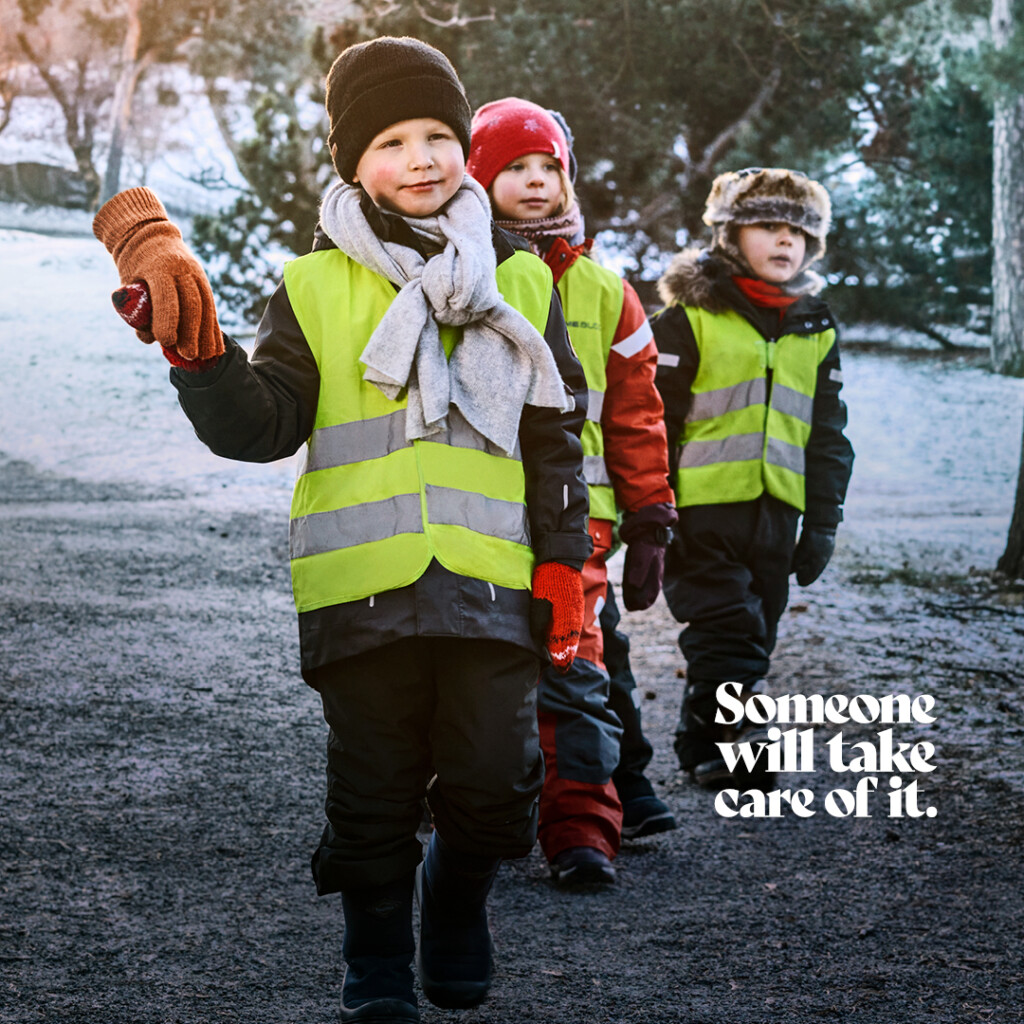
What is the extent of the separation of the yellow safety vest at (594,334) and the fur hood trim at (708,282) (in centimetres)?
66

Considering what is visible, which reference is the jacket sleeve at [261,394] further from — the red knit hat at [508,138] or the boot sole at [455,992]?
the red knit hat at [508,138]

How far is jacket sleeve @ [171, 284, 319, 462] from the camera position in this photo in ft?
6.18

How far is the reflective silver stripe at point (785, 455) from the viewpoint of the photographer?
362cm

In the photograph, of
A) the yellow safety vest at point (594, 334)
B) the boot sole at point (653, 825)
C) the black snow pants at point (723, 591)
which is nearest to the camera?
the yellow safety vest at point (594, 334)

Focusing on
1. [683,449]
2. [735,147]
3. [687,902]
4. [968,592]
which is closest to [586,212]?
[735,147]

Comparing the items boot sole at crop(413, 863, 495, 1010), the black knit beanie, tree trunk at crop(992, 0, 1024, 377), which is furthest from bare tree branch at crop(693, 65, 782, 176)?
boot sole at crop(413, 863, 495, 1010)

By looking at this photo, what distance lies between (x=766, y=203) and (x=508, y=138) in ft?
3.28

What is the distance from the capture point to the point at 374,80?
2.15 meters

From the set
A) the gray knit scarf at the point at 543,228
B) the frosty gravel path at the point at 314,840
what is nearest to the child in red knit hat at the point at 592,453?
the gray knit scarf at the point at 543,228

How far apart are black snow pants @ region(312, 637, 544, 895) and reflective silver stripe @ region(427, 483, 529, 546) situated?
178 mm

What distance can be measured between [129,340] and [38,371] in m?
1.23

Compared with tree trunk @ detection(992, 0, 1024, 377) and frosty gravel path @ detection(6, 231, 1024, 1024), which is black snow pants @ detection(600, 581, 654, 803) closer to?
frosty gravel path @ detection(6, 231, 1024, 1024)

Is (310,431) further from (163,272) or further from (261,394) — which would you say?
(163,272)

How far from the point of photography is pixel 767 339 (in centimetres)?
369
